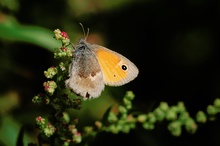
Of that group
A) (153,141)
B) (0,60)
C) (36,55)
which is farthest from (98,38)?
(153,141)

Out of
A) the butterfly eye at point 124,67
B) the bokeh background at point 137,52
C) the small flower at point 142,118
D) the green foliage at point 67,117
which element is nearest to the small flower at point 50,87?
the green foliage at point 67,117

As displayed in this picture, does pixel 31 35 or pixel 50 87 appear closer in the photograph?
pixel 50 87

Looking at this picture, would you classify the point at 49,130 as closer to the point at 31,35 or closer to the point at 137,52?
the point at 31,35

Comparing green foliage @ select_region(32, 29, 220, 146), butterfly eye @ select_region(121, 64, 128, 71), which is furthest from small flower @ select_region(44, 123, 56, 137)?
butterfly eye @ select_region(121, 64, 128, 71)

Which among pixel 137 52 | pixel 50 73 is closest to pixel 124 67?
pixel 50 73

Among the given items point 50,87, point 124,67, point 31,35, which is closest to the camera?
point 50,87

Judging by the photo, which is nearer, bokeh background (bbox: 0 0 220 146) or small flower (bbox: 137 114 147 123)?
small flower (bbox: 137 114 147 123)

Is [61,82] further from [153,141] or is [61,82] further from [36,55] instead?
[36,55]

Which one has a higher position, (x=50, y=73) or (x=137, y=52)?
(x=137, y=52)

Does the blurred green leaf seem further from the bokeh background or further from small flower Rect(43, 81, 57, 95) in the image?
small flower Rect(43, 81, 57, 95)
